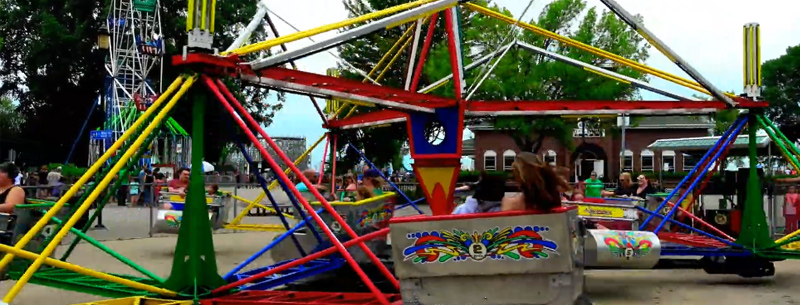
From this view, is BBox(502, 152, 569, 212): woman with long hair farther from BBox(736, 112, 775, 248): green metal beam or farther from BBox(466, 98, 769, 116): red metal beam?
BBox(466, 98, 769, 116): red metal beam

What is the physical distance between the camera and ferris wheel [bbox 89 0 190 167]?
39.9m

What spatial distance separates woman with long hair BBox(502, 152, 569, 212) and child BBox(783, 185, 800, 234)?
36.0ft

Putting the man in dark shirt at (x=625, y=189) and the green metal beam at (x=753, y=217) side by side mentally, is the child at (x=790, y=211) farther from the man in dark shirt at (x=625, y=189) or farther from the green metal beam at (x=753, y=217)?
the green metal beam at (x=753, y=217)

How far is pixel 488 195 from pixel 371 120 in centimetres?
687

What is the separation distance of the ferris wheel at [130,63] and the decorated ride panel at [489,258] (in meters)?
34.7

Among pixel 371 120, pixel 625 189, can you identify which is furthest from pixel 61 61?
pixel 625 189

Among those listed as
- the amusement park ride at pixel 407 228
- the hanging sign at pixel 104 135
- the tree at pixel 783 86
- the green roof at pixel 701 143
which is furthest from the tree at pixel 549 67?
the tree at pixel 783 86

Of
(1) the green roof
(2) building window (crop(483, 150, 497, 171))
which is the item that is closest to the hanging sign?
(1) the green roof

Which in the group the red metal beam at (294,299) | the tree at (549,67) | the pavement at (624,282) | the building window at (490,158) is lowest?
the pavement at (624,282)

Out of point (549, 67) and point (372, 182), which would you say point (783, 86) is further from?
point (372, 182)

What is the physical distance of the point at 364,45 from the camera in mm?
36156

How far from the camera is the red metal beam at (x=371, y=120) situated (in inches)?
508

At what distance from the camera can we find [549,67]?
3388 cm

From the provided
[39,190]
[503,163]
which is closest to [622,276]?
[39,190]
